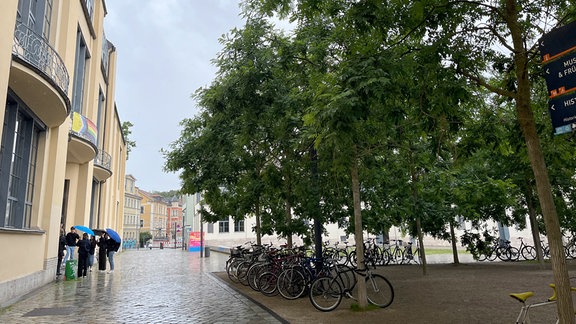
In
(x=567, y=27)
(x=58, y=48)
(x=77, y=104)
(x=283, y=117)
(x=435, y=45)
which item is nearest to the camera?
(x=567, y=27)

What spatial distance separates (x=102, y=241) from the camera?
17.2 meters

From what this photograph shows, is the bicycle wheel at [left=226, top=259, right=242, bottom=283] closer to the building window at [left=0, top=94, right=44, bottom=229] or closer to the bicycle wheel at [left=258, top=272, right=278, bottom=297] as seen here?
the bicycle wheel at [left=258, top=272, right=278, bottom=297]

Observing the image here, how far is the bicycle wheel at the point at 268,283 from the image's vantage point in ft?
32.7

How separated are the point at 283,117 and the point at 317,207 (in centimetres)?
246

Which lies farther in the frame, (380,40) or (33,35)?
(33,35)

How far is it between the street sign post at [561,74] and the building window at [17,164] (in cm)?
1110

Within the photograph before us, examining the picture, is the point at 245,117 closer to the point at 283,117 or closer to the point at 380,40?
the point at 283,117

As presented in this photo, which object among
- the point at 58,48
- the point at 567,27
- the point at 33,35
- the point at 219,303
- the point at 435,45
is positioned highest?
the point at 58,48

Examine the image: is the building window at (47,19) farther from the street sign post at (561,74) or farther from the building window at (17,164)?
the street sign post at (561,74)

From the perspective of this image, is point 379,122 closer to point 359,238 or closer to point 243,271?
point 359,238

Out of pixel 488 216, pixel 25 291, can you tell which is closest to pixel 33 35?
pixel 25 291

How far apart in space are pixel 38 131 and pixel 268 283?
866 cm

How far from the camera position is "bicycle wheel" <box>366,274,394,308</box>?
26.5ft

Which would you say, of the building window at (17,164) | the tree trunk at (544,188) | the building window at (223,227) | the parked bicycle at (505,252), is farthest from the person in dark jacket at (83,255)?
the building window at (223,227)
